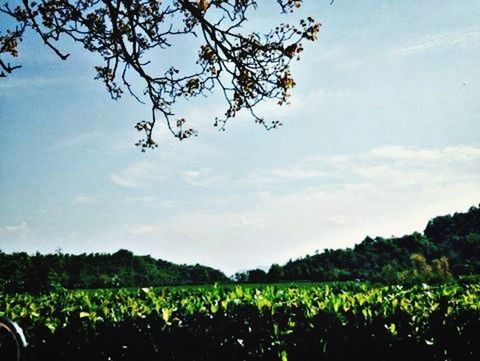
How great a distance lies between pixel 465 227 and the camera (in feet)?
221

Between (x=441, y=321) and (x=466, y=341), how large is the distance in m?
0.41

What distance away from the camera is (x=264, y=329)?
276 inches

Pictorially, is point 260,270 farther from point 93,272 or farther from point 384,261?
point 93,272

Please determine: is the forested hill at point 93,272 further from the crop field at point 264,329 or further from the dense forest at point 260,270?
the crop field at point 264,329

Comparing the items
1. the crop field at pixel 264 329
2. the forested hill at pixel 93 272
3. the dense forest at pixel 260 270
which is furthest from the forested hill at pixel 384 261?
the crop field at pixel 264 329

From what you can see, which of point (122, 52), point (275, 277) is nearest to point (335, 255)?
point (275, 277)

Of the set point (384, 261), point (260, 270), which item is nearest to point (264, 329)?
point (260, 270)

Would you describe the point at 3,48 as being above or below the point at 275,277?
above

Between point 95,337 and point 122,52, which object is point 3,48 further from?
point 95,337

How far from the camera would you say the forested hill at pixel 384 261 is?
40362mm

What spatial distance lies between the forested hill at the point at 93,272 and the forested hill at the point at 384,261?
7.37 meters

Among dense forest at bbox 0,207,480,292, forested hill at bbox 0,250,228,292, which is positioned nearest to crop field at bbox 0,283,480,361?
forested hill at bbox 0,250,228,292

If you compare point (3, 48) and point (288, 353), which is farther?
point (3, 48)

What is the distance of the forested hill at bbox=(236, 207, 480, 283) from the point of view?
4036 centimetres
